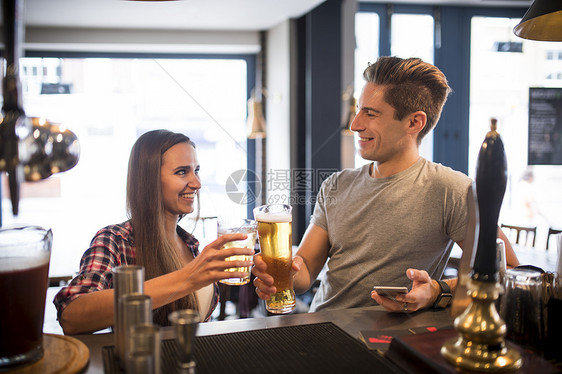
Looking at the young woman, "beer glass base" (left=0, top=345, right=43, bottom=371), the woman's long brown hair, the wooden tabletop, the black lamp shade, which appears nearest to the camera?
"beer glass base" (left=0, top=345, right=43, bottom=371)

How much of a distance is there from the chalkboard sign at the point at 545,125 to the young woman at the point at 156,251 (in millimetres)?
4709

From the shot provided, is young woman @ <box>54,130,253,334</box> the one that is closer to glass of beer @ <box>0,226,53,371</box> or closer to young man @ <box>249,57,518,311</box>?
glass of beer @ <box>0,226,53,371</box>

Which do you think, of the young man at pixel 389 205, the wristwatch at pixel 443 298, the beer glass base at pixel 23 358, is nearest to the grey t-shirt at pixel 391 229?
the young man at pixel 389 205

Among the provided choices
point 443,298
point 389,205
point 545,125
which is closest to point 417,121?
point 389,205

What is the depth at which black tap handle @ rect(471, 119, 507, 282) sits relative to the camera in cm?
86

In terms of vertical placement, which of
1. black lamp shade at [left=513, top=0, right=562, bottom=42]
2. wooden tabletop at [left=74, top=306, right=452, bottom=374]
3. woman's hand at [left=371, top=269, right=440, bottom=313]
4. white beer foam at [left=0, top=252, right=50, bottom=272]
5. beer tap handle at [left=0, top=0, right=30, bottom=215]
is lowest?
wooden tabletop at [left=74, top=306, right=452, bottom=374]

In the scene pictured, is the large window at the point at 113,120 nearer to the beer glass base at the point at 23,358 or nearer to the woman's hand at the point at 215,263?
the woman's hand at the point at 215,263

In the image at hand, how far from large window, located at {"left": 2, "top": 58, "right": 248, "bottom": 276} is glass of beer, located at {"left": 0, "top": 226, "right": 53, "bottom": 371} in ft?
13.9

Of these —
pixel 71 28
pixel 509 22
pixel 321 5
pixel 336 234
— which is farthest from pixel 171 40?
pixel 336 234

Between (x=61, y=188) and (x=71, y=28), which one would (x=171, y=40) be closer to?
(x=71, y=28)

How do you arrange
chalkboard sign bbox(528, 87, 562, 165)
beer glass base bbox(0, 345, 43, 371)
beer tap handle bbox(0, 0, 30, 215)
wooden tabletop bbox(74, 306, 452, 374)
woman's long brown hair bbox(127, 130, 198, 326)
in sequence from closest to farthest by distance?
beer tap handle bbox(0, 0, 30, 215), beer glass base bbox(0, 345, 43, 371), wooden tabletop bbox(74, 306, 452, 374), woman's long brown hair bbox(127, 130, 198, 326), chalkboard sign bbox(528, 87, 562, 165)

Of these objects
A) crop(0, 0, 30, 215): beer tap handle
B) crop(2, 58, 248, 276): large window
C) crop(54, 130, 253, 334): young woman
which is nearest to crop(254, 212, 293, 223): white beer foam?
crop(54, 130, 253, 334): young woman

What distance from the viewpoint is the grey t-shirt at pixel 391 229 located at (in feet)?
5.62

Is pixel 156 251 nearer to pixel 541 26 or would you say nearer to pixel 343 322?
pixel 343 322
